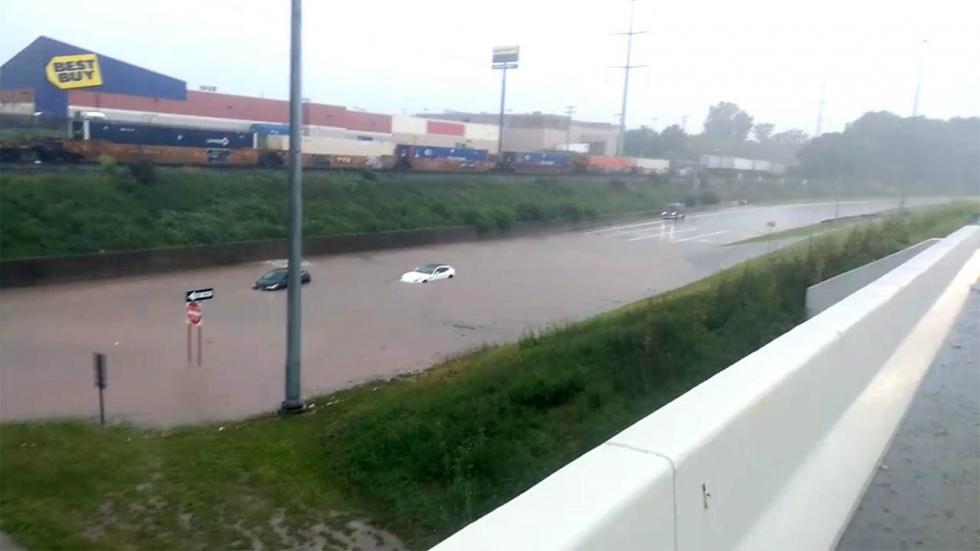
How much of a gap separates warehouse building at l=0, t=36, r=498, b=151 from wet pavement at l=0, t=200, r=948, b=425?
1544 millimetres

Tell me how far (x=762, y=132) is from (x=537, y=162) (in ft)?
30.9

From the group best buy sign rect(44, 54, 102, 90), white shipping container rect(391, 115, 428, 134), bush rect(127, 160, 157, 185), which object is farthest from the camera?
white shipping container rect(391, 115, 428, 134)

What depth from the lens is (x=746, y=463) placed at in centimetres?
206

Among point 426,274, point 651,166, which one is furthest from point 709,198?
point 426,274

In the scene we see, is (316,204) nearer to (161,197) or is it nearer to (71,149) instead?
(161,197)

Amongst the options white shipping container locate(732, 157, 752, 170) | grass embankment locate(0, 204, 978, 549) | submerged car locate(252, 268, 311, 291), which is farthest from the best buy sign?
white shipping container locate(732, 157, 752, 170)

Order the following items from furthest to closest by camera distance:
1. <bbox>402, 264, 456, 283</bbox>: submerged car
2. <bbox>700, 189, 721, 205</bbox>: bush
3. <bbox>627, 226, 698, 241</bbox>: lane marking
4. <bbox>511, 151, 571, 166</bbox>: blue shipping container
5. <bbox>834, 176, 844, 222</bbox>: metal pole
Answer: <bbox>700, 189, 721, 205</bbox>: bush, <bbox>511, 151, 571, 166</bbox>: blue shipping container, <bbox>627, 226, 698, 241</bbox>: lane marking, <bbox>834, 176, 844, 222</bbox>: metal pole, <bbox>402, 264, 456, 283</bbox>: submerged car

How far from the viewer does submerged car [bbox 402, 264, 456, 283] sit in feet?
50.8

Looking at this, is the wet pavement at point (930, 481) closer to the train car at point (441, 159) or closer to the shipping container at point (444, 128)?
the train car at point (441, 159)

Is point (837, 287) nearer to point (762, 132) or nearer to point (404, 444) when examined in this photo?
point (404, 444)

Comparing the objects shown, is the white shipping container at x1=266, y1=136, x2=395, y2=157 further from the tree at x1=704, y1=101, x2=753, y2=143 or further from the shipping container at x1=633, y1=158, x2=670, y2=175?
the shipping container at x1=633, y1=158, x2=670, y2=175

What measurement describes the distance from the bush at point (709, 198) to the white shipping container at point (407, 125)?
35.9ft

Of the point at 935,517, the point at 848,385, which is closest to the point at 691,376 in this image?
the point at 848,385

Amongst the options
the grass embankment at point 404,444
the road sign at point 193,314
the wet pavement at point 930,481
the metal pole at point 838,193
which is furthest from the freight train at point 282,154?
the wet pavement at point 930,481
